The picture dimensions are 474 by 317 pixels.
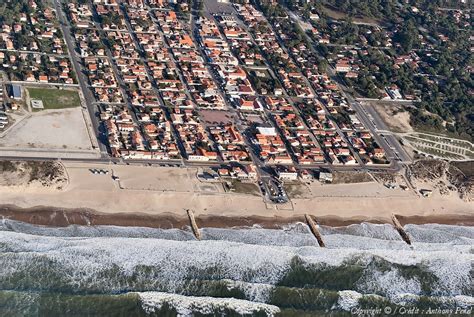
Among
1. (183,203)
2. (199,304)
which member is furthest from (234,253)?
(183,203)

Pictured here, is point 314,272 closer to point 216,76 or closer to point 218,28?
point 216,76

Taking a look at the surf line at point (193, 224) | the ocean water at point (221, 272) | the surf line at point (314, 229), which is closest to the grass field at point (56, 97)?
the ocean water at point (221, 272)

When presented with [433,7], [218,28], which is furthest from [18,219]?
[433,7]

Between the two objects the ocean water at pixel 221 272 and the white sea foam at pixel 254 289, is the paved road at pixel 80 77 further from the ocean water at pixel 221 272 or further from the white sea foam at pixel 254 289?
the white sea foam at pixel 254 289

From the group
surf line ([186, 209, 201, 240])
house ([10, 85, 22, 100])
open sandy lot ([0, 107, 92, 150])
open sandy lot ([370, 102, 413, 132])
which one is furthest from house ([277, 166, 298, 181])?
house ([10, 85, 22, 100])

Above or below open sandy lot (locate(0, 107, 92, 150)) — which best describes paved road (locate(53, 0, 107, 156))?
below

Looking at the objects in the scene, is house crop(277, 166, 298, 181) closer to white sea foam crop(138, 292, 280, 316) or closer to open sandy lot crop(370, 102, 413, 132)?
white sea foam crop(138, 292, 280, 316)
